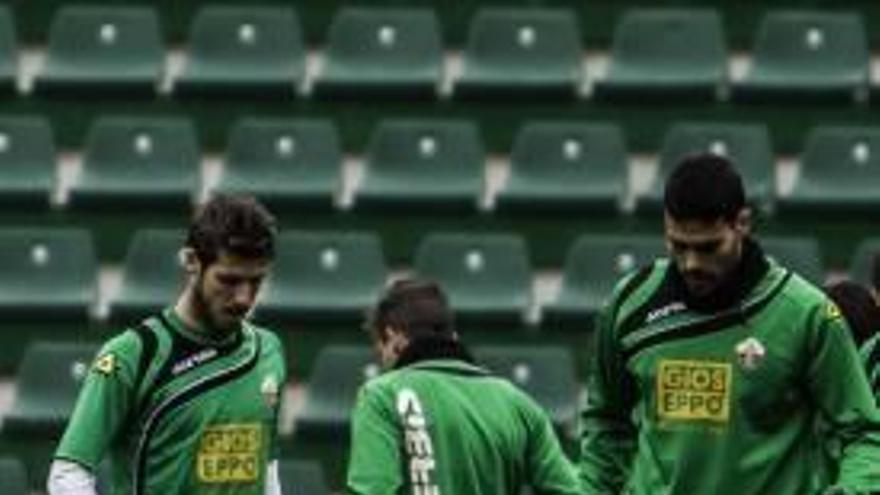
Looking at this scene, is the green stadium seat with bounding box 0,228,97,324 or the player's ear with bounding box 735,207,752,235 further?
the green stadium seat with bounding box 0,228,97,324

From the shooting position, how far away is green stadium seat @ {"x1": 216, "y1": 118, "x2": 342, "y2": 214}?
Result: 12.0 m

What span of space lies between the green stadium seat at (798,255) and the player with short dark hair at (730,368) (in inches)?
182

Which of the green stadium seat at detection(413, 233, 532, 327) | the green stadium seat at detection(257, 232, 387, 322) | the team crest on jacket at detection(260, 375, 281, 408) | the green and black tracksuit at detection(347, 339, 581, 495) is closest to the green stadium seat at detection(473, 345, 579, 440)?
the green stadium seat at detection(413, 233, 532, 327)

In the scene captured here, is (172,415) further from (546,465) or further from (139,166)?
(139,166)

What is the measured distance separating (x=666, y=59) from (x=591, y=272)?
4.95 feet

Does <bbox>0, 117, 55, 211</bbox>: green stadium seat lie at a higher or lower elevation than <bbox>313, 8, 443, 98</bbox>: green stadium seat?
lower

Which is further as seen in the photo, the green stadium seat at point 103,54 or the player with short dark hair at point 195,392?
the green stadium seat at point 103,54

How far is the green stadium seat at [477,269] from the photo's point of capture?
11398mm

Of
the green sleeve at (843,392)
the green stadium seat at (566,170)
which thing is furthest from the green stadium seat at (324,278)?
the green sleeve at (843,392)

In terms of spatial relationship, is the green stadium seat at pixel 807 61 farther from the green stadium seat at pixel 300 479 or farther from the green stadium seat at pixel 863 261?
the green stadium seat at pixel 300 479

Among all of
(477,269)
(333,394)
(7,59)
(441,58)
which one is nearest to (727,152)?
(477,269)

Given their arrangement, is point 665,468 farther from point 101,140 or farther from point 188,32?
point 188,32

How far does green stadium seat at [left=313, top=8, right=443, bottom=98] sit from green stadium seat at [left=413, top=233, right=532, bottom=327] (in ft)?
4.12

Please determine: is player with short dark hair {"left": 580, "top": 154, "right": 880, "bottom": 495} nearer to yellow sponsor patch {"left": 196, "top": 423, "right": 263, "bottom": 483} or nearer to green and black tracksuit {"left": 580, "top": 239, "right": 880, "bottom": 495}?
green and black tracksuit {"left": 580, "top": 239, "right": 880, "bottom": 495}
